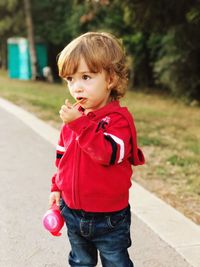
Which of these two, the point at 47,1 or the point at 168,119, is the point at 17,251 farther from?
the point at 47,1

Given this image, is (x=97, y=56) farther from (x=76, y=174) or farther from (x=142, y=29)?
(x=142, y=29)

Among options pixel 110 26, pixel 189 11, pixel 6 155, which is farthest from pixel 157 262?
pixel 110 26

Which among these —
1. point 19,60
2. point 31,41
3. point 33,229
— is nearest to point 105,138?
point 33,229

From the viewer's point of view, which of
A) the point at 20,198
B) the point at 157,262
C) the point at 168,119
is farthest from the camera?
the point at 168,119

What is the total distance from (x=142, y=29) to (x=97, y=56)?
10.7 metres

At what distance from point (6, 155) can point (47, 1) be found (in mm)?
24419

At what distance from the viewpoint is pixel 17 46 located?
28875mm

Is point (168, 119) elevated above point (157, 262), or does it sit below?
below

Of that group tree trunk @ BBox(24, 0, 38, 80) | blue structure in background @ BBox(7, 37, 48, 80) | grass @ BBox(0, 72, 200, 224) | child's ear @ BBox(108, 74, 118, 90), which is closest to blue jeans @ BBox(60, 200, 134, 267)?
child's ear @ BBox(108, 74, 118, 90)

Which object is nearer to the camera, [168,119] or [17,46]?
[168,119]

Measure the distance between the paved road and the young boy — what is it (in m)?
1.03

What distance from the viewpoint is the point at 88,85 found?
2.33m

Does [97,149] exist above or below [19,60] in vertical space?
above

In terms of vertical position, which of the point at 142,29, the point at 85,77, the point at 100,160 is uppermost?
the point at 85,77
